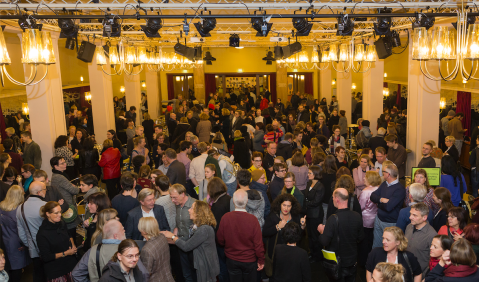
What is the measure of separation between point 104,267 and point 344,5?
4220 millimetres

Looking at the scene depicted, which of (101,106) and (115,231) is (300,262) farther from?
(101,106)

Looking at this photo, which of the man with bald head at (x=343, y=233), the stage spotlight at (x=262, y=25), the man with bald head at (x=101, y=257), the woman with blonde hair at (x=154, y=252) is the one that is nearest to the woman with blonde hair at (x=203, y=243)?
the woman with blonde hair at (x=154, y=252)

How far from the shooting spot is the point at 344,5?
5211 mm

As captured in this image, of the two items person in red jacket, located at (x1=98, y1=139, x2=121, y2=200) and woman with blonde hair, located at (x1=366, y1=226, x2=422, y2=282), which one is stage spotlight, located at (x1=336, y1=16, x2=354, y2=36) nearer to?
woman with blonde hair, located at (x1=366, y1=226, x2=422, y2=282)

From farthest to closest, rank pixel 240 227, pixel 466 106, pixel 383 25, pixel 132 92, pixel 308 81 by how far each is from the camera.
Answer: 1. pixel 308 81
2. pixel 132 92
3. pixel 466 106
4. pixel 383 25
5. pixel 240 227

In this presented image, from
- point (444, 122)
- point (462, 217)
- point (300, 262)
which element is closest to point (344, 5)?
point (462, 217)

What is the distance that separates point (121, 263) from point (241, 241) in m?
1.24

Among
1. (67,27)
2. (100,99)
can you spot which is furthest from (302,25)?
(100,99)

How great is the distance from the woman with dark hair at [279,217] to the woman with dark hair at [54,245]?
2.04 meters

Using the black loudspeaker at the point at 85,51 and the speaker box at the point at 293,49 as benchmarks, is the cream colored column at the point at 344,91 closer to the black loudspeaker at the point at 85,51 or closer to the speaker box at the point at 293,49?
the speaker box at the point at 293,49

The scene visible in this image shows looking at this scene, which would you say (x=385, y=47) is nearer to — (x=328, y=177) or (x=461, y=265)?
(x=328, y=177)

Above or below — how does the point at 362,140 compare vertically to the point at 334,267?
above

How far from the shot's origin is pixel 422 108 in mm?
7922

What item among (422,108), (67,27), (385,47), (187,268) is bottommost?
(187,268)
